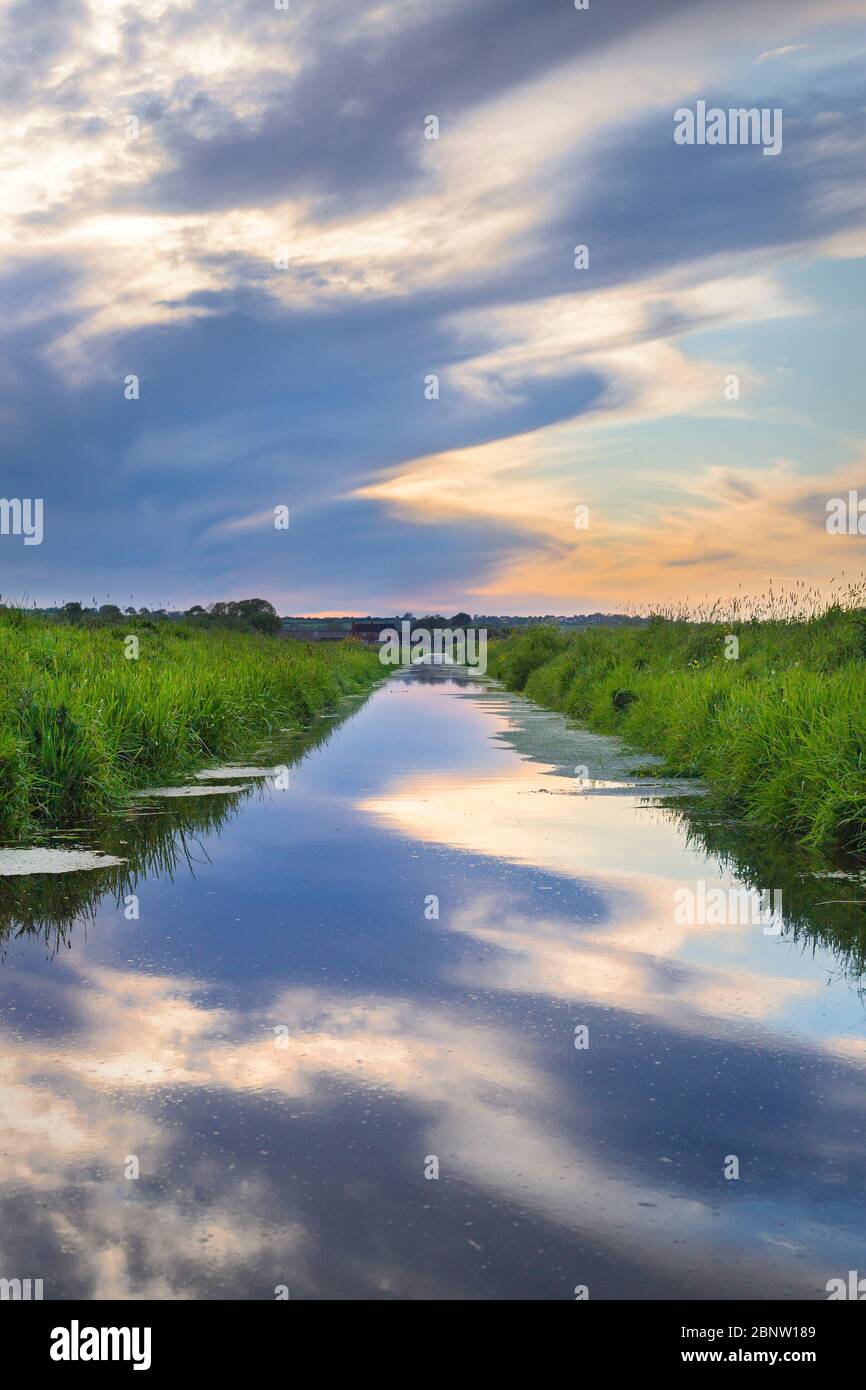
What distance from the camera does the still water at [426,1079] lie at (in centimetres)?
309

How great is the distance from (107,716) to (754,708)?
6626 millimetres

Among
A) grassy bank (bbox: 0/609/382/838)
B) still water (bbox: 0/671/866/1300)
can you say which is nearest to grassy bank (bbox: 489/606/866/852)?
still water (bbox: 0/671/866/1300)

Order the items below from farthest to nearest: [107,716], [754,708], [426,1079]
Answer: [754,708], [107,716], [426,1079]

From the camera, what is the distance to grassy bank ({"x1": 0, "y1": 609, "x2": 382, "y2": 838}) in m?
9.74

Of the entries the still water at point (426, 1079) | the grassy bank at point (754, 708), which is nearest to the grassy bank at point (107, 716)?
the still water at point (426, 1079)

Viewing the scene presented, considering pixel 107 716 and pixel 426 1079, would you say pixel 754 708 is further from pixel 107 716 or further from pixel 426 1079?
pixel 426 1079

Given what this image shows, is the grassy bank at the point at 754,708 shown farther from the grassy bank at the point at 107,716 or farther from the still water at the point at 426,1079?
the grassy bank at the point at 107,716

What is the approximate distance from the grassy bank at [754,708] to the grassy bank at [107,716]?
5.66 meters

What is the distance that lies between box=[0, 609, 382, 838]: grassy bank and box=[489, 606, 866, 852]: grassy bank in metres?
5.66

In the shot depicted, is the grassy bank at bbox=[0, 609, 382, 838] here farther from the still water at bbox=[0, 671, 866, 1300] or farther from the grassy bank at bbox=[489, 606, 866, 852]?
the grassy bank at bbox=[489, 606, 866, 852]

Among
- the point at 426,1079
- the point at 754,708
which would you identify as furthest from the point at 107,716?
the point at 426,1079

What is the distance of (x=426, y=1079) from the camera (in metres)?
4.20
